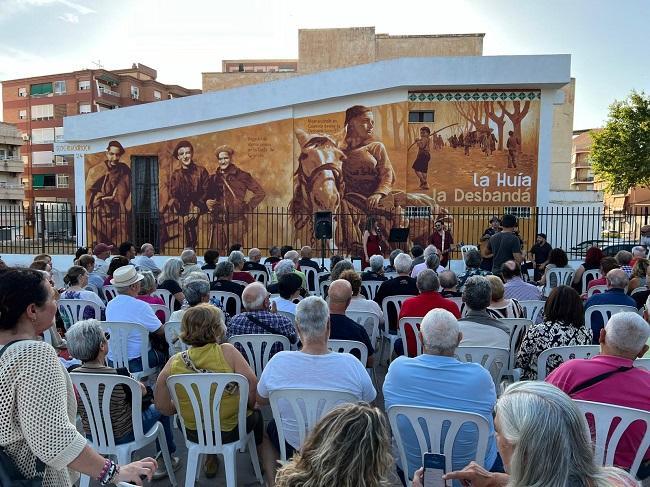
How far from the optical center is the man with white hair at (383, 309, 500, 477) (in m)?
2.92

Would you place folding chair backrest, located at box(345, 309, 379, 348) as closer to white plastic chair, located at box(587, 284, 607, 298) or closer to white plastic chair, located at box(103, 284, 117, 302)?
white plastic chair, located at box(587, 284, 607, 298)

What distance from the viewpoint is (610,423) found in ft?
8.93

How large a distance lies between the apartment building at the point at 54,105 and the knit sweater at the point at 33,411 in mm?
59774

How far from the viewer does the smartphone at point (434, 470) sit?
2398 millimetres

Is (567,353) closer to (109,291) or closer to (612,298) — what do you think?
(612,298)

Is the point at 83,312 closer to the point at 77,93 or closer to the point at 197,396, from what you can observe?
the point at 197,396

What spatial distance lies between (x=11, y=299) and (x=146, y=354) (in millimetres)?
3059

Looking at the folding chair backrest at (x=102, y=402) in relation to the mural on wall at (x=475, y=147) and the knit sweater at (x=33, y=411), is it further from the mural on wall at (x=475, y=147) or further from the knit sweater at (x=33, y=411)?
the mural on wall at (x=475, y=147)

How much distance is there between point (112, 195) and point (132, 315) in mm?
13709

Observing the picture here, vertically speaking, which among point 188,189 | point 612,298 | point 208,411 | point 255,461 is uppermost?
point 188,189

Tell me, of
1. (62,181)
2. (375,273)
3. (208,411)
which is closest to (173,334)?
(208,411)

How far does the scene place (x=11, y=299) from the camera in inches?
83.4

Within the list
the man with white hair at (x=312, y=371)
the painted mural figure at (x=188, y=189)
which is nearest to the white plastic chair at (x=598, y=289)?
the man with white hair at (x=312, y=371)

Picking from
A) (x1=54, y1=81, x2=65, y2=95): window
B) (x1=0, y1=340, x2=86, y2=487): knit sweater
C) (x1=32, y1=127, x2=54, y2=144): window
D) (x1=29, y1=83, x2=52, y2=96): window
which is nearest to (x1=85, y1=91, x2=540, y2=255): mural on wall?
(x1=0, y1=340, x2=86, y2=487): knit sweater
